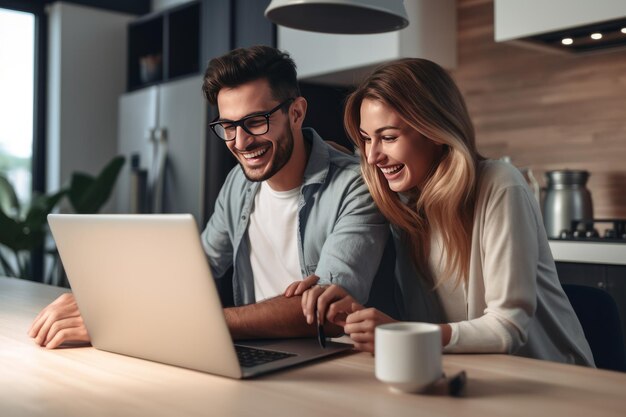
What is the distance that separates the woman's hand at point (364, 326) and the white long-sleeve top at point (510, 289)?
0.13 metres

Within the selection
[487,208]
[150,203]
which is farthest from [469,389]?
[150,203]

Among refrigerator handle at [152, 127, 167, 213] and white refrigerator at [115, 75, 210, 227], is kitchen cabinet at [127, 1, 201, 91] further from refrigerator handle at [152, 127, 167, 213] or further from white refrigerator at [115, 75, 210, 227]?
refrigerator handle at [152, 127, 167, 213]

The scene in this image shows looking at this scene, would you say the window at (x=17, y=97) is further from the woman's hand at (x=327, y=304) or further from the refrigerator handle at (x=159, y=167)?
the woman's hand at (x=327, y=304)

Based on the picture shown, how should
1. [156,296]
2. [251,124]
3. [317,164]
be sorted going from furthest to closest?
1. [317,164]
2. [251,124]
3. [156,296]

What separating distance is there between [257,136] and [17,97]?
3.57 metres

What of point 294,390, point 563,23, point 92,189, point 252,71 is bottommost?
point 294,390

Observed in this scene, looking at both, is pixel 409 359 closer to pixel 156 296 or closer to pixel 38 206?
pixel 156 296

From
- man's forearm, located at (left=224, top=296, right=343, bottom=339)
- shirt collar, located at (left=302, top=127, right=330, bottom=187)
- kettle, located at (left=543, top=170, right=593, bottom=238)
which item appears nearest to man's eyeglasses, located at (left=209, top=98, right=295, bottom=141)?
shirt collar, located at (left=302, top=127, right=330, bottom=187)

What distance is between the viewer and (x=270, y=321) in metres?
1.39

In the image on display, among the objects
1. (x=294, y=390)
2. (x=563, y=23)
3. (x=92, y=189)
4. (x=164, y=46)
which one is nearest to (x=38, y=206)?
(x=92, y=189)

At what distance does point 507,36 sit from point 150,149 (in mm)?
2331

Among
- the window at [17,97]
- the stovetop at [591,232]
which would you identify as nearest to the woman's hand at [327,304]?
the stovetop at [591,232]

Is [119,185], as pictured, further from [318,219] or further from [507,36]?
[318,219]

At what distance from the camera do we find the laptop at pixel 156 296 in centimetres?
107
